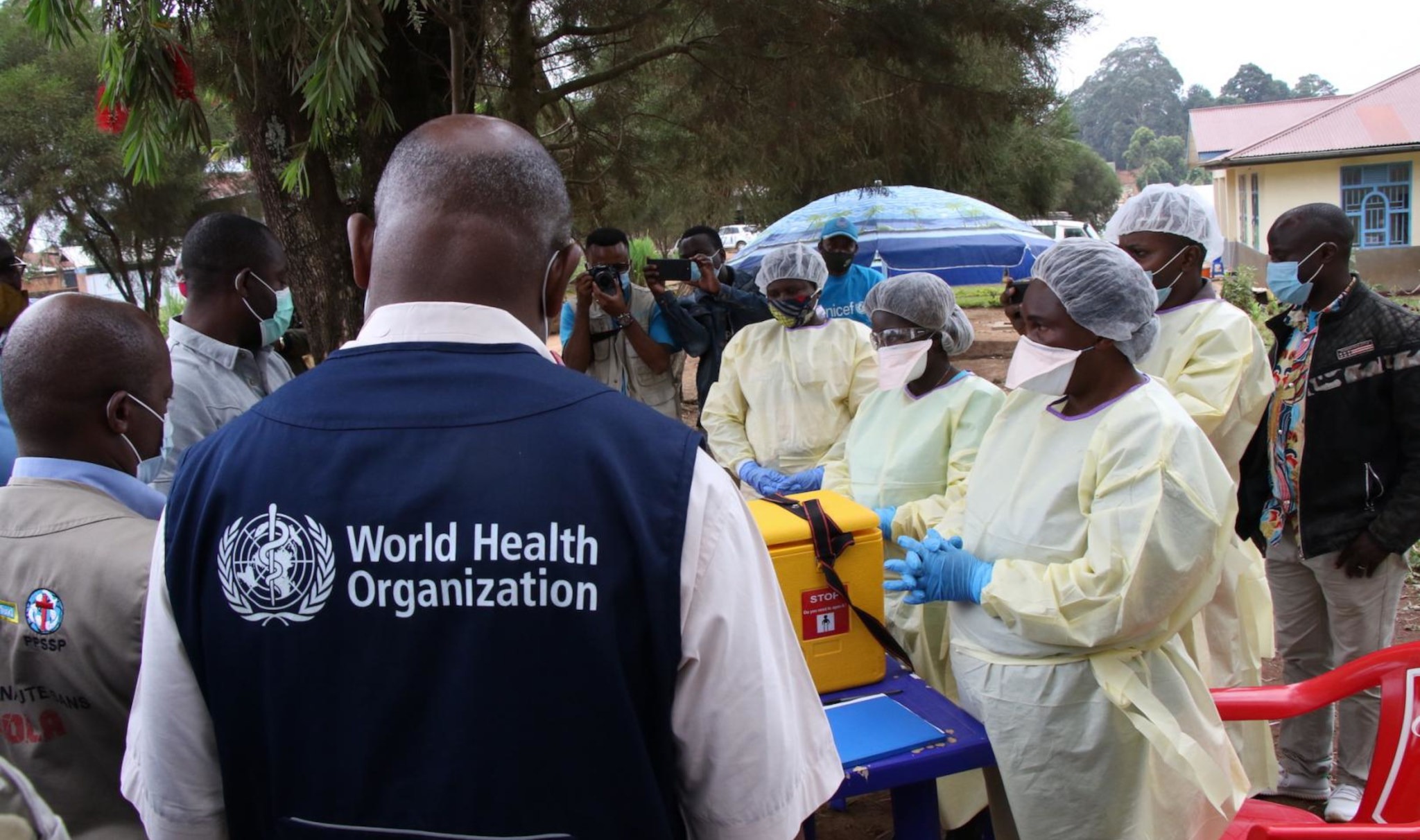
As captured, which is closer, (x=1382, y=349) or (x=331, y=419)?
(x=331, y=419)

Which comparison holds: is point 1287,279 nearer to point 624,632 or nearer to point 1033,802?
point 1033,802

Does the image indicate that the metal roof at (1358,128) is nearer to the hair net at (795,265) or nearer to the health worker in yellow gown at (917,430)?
the hair net at (795,265)

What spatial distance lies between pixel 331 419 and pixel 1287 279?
3543 millimetres

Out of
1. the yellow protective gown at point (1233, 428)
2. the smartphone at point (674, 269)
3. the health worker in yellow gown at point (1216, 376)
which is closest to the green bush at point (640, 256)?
the smartphone at point (674, 269)

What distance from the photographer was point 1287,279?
141 inches

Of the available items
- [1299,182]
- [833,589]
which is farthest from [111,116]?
[1299,182]

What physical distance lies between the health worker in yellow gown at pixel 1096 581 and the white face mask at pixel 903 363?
31.7 inches

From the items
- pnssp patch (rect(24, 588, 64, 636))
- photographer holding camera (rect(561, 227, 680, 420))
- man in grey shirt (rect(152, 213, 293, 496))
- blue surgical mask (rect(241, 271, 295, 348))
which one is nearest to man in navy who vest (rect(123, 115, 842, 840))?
pnssp patch (rect(24, 588, 64, 636))

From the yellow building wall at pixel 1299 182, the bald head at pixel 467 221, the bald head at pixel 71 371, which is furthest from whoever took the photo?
the yellow building wall at pixel 1299 182

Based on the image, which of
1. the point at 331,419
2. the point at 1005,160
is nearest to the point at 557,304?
the point at 331,419

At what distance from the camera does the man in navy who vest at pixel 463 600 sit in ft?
3.70

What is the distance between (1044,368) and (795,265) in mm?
1890

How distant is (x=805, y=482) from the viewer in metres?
3.83

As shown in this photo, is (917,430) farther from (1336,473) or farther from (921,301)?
(1336,473)
